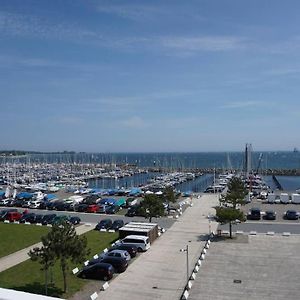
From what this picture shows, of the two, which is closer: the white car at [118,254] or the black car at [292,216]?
the white car at [118,254]

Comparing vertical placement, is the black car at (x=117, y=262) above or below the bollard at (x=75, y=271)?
above

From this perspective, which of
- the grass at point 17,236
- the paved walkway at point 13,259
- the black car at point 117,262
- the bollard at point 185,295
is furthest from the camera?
the grass at point 17,236

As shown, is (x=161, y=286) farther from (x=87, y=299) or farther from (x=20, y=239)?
(x=20, y=239)

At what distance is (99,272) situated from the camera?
21.5 m

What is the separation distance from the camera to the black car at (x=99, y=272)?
21312mm

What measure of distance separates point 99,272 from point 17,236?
1352 cm

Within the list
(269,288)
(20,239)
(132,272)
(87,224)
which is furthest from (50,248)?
(87,224)

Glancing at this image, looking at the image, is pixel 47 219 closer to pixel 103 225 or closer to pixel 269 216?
pixel 103 225

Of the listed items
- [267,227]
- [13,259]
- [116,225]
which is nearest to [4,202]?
[116,225]

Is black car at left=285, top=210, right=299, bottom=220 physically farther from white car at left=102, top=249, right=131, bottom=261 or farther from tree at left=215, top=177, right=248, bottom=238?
white car at left=102, top=249, right=131, bottom=261

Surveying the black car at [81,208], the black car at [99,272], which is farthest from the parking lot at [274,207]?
the black car at [99,272]

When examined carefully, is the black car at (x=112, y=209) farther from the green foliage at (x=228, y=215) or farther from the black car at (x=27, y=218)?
the green foliage at (x=228, y=215)

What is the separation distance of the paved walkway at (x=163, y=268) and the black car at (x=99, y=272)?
19.0 inches

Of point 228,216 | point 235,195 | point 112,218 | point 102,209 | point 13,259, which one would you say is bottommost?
point 13,259
